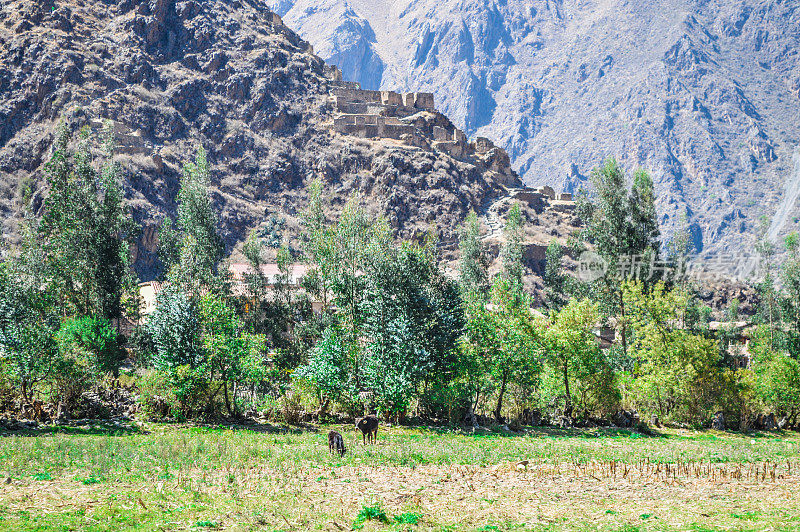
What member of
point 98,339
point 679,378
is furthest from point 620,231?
point 98,339

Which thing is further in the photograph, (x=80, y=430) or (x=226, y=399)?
(x=226, y=399)

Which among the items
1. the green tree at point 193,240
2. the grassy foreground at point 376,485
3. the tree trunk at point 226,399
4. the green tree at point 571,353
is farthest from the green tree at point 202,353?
the green tree at point 193,240

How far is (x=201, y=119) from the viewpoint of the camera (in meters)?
125

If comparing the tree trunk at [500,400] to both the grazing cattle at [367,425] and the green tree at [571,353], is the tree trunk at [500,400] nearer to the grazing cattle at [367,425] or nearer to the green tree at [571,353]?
the green tree at [571,353]

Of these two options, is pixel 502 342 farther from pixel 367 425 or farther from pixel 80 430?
pixel 80 430

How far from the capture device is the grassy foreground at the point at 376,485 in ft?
45.0

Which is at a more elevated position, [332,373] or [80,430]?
[332,373]

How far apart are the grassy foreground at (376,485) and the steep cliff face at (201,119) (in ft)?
257

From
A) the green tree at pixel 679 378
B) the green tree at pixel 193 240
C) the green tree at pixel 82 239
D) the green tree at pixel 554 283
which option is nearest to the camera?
the green tree at pixel 679 378

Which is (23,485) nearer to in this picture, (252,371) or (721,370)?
(252,371)

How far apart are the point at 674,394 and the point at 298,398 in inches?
861

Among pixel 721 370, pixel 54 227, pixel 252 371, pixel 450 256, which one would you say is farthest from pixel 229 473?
pixel 450 256

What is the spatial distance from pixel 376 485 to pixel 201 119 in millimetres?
119122

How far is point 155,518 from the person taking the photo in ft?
44.4
